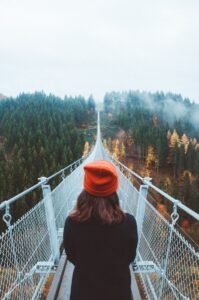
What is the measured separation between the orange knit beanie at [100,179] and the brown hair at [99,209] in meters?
0.04

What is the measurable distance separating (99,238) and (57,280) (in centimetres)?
175

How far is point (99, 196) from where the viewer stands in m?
1.67

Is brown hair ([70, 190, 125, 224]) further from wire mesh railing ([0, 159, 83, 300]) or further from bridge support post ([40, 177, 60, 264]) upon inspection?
bridge support post ([40, 177, 60, 264])

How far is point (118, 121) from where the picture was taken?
105 m

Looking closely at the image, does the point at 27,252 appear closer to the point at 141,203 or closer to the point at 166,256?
the point at 166,256

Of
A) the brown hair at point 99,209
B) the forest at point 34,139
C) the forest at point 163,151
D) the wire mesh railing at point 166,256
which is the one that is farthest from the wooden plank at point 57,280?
the forest at point 163,151

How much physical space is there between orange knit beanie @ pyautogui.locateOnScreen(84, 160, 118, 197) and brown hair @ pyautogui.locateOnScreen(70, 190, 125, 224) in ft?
0.13

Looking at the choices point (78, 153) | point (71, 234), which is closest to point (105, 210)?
point (71, 234)

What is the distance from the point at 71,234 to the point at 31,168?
5437 centimetres

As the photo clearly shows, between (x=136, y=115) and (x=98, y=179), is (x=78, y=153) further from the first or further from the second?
(x=98, y=179)

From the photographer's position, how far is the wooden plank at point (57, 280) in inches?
115

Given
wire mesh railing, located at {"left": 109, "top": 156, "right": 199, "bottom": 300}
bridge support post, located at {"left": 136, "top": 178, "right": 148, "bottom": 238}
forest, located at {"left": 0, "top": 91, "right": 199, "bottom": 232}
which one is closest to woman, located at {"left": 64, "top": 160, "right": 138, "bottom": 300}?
wire mesh railing, located at {"left": 109, "top": 156, "right": 199, "bottom": 300}

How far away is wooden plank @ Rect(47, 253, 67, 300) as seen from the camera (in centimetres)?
291

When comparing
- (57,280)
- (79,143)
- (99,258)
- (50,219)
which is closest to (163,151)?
(79,143)
